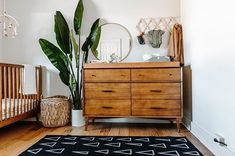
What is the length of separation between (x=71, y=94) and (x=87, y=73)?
580 mm

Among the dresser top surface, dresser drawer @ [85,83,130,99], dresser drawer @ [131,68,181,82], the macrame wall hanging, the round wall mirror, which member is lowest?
dresser drawer @ [85,83,130,99]

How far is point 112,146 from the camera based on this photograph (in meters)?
2.05

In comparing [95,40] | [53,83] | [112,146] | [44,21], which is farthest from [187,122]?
[44,21]

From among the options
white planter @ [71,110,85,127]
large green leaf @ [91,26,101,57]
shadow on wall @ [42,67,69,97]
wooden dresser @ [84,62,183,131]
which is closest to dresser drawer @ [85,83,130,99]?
wooden dresser @ [84,62,183,131]

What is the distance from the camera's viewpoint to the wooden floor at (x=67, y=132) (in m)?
2.09

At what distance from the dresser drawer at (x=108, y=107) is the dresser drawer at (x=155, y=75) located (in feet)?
1.05

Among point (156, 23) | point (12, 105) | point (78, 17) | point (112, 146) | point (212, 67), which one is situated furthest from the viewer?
point (156, 23)

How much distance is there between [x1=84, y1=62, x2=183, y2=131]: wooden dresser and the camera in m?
2.50

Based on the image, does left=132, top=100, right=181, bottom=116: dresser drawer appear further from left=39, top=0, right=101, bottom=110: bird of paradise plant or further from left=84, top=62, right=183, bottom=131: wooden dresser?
left=39, top=0, right=101, bottom=110: bird of paradise plant

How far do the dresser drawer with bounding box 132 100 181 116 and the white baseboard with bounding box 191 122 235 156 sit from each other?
0.83 ft

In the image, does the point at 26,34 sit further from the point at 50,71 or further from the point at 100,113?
the point at 100,113

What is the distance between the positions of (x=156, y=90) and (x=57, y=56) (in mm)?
1408

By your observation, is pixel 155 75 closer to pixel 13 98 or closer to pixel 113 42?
pixel 113 42

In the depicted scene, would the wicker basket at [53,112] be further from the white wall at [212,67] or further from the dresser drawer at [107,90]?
the white wall at [212,67]
